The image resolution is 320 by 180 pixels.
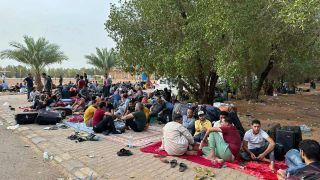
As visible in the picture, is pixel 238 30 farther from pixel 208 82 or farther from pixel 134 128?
pixel 208 82

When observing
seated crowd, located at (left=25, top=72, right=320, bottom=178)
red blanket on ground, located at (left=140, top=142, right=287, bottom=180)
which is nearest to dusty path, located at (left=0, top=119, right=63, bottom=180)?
seated crowd, located at (left=25, top=72, right=320, bottom=178)

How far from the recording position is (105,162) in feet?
27.8

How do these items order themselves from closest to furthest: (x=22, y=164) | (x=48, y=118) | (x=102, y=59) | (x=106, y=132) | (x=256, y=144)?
(x=22, y=164)
(x=256, y=144)
(x=106, y=132)
(x=48, y=118)
(x=102, y=59)

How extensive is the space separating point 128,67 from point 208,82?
410 cm

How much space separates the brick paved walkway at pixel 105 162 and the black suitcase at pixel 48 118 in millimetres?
2570

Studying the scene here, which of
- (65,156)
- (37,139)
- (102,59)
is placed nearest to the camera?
(65,156)

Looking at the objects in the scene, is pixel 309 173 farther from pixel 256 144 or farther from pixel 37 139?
pixel 37 139

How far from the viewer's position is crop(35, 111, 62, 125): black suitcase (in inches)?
554

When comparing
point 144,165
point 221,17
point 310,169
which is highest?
point 221,17

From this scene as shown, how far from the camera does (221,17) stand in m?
12.5

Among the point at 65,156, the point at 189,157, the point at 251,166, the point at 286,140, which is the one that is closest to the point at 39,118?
the point at 65,156

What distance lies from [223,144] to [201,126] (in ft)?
6.65

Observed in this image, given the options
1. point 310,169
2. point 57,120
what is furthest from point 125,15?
point 310,169

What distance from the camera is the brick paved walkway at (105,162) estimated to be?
7465 millimetres
